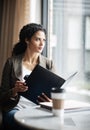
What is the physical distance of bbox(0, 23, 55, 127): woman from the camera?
1.90 meters

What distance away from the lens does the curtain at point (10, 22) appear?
9.13 ft

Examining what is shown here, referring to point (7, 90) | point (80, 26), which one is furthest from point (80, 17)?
point (7, 90)

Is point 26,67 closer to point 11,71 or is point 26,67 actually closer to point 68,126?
point 11,71

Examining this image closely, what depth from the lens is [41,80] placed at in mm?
1656

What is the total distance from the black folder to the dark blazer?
0.78 ft

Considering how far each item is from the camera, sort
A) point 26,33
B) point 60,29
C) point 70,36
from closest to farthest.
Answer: point 26,33
point 70,36
point 60,29

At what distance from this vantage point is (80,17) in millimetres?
2643

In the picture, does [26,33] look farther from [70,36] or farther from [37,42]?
[70,36]

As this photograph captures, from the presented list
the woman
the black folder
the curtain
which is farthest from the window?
the black folder

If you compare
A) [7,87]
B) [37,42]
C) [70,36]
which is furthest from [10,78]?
[70,36]

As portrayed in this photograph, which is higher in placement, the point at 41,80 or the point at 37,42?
the point at 37,42

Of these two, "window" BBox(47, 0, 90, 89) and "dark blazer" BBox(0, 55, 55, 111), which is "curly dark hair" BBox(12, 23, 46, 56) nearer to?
"dark blazer" BBox(0, 55, 55, 111)

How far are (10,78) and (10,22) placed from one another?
1049 millimetres

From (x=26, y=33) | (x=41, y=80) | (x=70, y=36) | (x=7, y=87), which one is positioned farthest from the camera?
(x=70, y=36)
